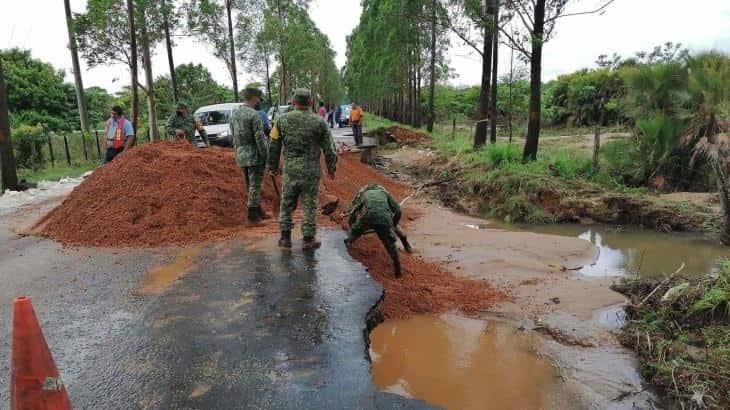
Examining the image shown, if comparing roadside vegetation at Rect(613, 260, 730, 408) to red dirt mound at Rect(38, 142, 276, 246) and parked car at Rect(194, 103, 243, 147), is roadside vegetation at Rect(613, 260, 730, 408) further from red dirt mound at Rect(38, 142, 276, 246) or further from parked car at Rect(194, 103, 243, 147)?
parked car at Rect(194, 103, 243, 147)

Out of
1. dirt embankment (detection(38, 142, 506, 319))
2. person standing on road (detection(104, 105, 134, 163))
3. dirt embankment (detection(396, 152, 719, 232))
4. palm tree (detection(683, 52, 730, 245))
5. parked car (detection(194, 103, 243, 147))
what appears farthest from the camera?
parked car (detection(194, 103, 243, 147))

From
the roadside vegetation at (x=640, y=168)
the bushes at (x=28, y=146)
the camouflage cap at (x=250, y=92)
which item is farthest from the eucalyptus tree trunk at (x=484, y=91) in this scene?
the bushes at (x=28, y=146)

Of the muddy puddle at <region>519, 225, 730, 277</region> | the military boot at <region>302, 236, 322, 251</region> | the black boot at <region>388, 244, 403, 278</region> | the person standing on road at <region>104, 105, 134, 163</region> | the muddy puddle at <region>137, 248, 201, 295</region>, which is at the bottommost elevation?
the muddy puddle at <region>519, 225, 730, 277</region>

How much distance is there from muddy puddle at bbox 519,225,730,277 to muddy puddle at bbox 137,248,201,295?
502 centimetres

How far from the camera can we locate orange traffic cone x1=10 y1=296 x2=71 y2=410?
7.81ft

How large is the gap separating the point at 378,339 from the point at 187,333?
163 centimetres

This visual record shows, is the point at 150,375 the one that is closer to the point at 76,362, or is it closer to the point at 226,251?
the point at 76,362

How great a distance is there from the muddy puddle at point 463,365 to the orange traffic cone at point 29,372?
209 cm

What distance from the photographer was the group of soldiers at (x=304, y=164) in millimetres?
5316

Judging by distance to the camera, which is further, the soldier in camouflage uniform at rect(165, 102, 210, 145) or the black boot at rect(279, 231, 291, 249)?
the soldier in camouflage uniform at rect(165, 102, 210, 145)

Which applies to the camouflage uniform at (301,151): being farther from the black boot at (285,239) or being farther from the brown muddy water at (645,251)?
the brown muddy water at (645,251)

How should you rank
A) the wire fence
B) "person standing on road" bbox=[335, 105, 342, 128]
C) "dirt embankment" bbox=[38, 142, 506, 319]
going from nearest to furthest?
"dirt embankment" bbox=[38, 142, 506, 319] → the wire fence → "person standing on road" bbox=[335, 105, 342, 128]

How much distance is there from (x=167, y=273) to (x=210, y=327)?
160 cm

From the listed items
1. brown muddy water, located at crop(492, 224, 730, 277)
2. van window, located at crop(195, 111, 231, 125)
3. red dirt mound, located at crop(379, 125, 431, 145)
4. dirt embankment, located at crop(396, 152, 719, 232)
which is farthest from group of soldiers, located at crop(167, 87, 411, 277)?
red dirt mound, located at crop(379, 125, 431, 145)
